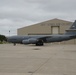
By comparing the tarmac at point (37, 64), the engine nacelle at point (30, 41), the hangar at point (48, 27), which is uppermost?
the hangar at point (48, 27)

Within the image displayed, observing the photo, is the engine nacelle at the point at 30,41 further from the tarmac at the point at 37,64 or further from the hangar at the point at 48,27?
the tarmac at the point at 37,64

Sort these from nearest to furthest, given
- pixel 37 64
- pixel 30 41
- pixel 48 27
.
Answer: pixel 37 64
pixel 30 41
pixel 48 27

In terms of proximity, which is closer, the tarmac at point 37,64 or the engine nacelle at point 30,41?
the tarmac at point 37,64

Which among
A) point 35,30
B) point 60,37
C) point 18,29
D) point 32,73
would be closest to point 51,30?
point 35,30

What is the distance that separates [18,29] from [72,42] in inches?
729

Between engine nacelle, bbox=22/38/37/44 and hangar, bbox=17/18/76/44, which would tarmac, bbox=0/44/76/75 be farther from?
hangar, bbox=17/18/76/44

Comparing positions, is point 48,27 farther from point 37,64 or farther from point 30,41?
point 37,64

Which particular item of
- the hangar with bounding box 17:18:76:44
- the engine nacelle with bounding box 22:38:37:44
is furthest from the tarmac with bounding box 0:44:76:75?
the hangar with bounding box 17:18:76:44

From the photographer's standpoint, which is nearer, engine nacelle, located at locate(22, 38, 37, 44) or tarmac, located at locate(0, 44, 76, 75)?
tarmac, located at locate(0, 44, 76, 75)

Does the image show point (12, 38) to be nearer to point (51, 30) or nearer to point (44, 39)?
point (44, 39)

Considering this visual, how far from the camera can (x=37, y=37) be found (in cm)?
5741

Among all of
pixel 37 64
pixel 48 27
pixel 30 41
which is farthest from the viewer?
pixel 48 27

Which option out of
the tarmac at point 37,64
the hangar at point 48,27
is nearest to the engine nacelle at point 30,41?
the hangar at point 48,27

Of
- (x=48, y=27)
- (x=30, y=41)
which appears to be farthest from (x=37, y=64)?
(x=48, y=27)
